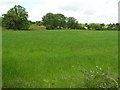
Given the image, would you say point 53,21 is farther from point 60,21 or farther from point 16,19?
point 16,19

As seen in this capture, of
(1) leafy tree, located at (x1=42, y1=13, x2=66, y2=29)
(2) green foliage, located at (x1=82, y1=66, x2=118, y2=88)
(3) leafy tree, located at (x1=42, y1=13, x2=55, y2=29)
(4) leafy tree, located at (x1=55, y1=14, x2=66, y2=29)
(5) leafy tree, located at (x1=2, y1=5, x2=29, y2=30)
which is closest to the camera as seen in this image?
(2) green foliage, located at (x1=82, y1=66, x2=118, y2=88)

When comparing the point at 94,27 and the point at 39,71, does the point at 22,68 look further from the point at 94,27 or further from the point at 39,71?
the point at 94,27

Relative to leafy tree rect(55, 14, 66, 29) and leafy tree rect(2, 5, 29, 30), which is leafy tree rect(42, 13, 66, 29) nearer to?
leafy tree rect(55, 14, 66, 29)

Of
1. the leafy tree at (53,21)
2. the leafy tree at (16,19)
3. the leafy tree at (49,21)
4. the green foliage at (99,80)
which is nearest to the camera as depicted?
the green foliage at (99,80)

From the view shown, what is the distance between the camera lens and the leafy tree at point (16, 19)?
242 feet

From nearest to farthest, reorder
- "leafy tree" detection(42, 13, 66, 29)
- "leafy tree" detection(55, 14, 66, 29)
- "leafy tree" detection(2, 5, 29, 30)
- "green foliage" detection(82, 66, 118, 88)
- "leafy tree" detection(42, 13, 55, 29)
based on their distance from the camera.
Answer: "green foliage" detection(82, 66, 118, 88), "leafy tree" detection(2, 5, 29, 30), "leafy tree" detection(42, 13, 55, 29), "leafy tree" detection(42, 13, 66, 29), "leafy tree" detection(55, 14, 66, 29)

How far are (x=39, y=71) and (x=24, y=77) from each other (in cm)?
96

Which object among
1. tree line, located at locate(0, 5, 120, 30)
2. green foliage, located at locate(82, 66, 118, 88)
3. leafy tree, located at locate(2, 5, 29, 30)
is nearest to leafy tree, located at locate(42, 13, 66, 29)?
tree line, located at locate(0, 5, 120, 30)

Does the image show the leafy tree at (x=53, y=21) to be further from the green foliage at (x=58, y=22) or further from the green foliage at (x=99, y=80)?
the green foliage at (x=99, y=80)

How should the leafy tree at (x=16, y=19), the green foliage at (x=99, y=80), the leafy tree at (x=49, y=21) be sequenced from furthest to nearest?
1. the leafy tree at (x=49, y=21)
2. the leafy tree at (x=16, y=19)
3. the green foliage at (x=99, y=80)

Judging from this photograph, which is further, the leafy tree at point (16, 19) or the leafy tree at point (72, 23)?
the leafy tree at point (72, 23)

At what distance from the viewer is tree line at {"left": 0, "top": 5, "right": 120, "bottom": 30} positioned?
75.2 metres

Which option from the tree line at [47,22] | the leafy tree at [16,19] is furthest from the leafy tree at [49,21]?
the leafy tree at [16,19]

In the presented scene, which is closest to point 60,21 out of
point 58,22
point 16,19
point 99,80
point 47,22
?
point 58,22
